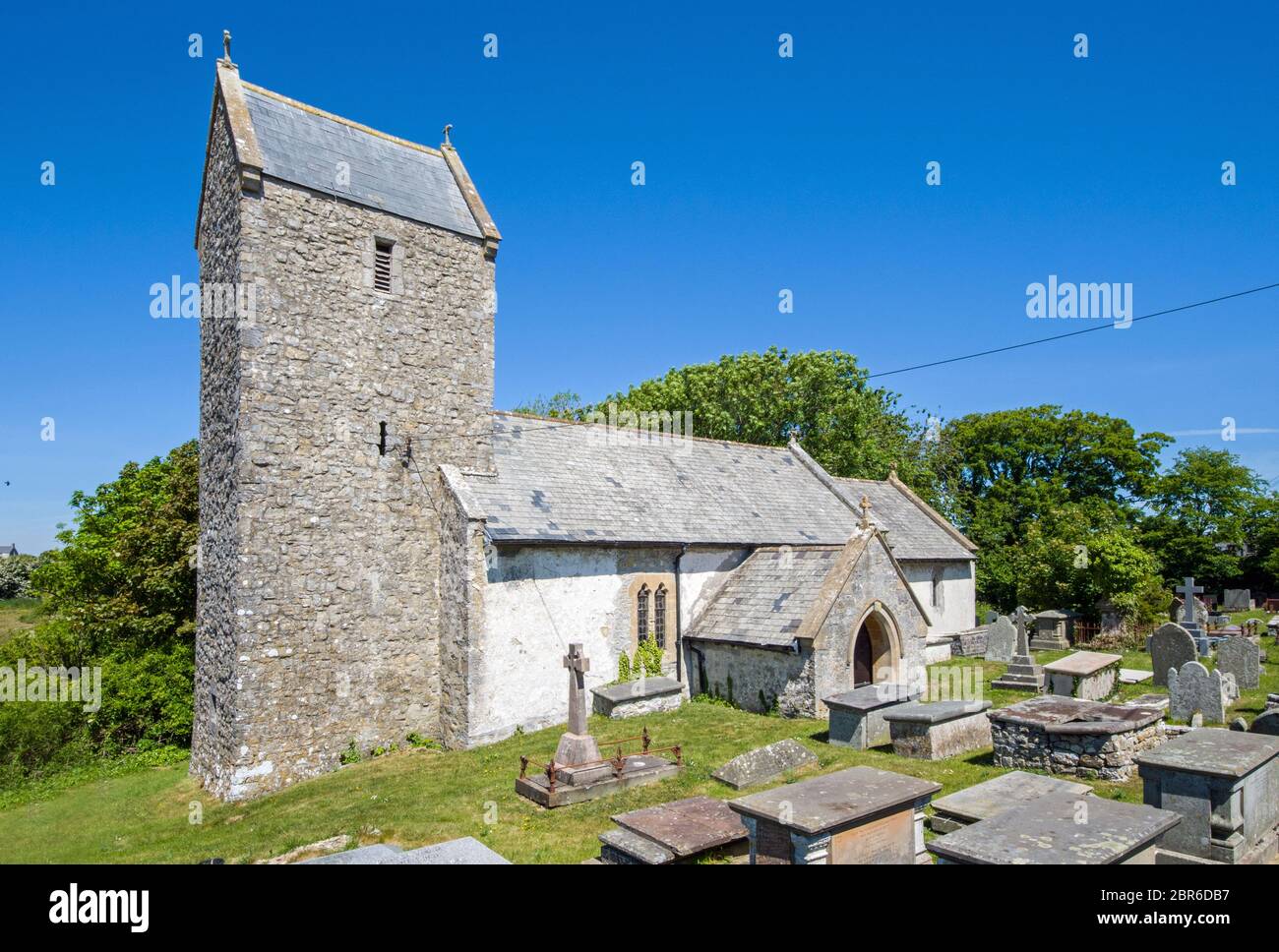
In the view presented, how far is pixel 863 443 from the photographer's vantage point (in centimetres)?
4134

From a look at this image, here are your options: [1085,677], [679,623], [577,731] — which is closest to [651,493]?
[679,623]

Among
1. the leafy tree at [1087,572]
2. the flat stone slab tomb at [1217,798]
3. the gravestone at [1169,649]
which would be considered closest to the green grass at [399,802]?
the gravestone at [1169,649]

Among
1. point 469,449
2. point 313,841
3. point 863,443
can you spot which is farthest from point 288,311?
point 863,443

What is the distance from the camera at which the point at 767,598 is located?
20.9 meters

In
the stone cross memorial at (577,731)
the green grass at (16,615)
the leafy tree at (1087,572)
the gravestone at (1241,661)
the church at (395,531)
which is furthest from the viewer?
the green grass at (16,615)

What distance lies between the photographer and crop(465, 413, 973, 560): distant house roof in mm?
19734

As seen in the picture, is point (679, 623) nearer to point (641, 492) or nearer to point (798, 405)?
point (641, 492)

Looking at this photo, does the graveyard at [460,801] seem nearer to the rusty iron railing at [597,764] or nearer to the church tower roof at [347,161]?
the rusty iron railing at [597,764]

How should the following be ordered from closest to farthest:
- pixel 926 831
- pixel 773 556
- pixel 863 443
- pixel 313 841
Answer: pixel 926 831
pixel 313 841
pixel 773 556
pixel 863 443

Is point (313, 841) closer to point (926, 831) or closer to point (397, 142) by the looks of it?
point (926, 831)

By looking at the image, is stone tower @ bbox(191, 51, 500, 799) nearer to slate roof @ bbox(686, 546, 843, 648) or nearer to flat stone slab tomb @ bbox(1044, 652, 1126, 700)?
slate roof @ bbox(686, 546, 843, 648)

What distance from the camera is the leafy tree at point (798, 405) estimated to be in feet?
133

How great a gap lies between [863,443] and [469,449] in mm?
27610

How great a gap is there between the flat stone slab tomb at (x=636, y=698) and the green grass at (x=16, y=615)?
3724cm
